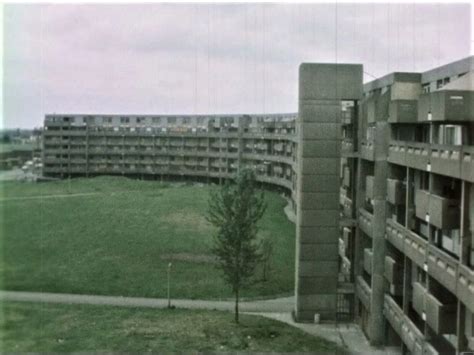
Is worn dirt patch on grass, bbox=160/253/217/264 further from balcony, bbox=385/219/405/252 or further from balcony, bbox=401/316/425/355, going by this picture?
balcony, bbox=401/316/425/355

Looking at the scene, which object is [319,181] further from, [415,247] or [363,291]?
[415,247]

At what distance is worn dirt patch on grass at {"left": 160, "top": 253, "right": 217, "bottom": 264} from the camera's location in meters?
38.4

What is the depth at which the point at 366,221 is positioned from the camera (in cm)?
2600

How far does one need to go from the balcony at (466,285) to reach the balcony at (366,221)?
9677 millimetres

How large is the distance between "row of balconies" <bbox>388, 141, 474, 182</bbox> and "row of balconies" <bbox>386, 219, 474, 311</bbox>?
2.36m

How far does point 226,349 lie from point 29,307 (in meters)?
10.3

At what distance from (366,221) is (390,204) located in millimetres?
1979

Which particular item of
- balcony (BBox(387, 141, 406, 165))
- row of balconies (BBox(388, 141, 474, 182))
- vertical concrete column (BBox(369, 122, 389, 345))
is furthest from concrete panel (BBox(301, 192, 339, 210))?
row of balconies (BBox(388, 141, 474, 182))

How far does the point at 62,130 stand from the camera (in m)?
98.4

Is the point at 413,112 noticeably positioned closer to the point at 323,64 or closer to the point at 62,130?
the point at 323,64

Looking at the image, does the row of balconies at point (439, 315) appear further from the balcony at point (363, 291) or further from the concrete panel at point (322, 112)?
the concrete panel at point (322, 112)

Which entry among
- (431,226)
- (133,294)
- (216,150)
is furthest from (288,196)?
(431,226)

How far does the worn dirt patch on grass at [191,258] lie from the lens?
3838 cm

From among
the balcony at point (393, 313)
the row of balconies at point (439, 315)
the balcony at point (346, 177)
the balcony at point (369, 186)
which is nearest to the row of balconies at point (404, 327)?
the balcony at point (393, 313)
